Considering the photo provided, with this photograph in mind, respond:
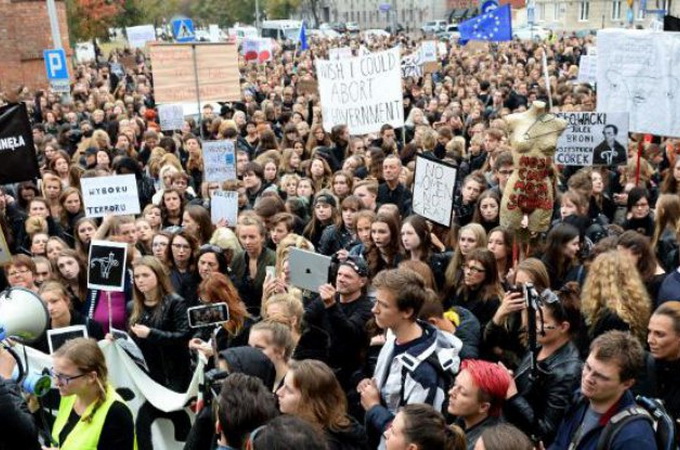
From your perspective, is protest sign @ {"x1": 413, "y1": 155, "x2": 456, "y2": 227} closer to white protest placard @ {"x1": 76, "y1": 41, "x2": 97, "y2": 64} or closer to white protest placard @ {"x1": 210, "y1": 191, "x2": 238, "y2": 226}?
white protest placard @ {"x1": 210, "y1": 191, "x2": 238, "y2": 226}

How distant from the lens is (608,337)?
389cm

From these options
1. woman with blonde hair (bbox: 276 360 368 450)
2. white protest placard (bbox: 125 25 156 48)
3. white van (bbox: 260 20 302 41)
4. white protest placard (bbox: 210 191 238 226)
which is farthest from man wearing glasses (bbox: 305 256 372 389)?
white van (bbox: 260 20 302 41)

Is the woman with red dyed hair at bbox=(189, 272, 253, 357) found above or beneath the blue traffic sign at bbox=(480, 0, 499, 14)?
beneath

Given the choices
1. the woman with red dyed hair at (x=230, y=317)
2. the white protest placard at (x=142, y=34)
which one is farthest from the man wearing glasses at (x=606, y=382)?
the white protest placard at (x=142, y=34)

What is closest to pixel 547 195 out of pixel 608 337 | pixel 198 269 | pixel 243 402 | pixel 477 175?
pixel 477 175

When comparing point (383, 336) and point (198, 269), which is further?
point (198, 269)

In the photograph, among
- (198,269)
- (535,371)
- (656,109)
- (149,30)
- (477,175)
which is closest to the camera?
(535,371)

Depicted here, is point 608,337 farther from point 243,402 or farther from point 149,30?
point 149,30

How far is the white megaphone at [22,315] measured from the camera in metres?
4.85

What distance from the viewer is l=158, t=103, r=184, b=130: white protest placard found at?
14.9m

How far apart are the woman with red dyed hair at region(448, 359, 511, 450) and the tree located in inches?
1632

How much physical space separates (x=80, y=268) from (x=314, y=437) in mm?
4493

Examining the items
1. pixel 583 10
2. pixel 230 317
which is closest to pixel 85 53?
pixel 230 317

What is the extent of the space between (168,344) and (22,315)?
1142 millimetres
